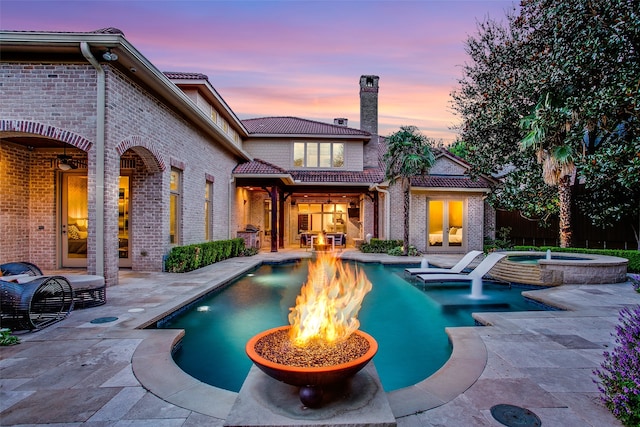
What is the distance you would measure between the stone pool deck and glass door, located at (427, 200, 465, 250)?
451 inches

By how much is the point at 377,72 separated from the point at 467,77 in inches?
236

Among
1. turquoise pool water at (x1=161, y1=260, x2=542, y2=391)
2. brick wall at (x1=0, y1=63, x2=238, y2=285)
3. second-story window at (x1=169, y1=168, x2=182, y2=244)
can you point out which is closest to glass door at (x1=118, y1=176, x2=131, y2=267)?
brick wall at (x1=0, y1=63, x2=238, y2=285)

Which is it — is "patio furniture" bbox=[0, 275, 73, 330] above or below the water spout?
above

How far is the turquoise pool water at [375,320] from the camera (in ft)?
13.5

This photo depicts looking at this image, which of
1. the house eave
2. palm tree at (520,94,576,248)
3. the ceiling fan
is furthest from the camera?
palm tree at (520,94,576,248)

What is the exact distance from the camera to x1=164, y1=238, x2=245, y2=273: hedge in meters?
9.04

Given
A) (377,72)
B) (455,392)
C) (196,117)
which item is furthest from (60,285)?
(377,72)

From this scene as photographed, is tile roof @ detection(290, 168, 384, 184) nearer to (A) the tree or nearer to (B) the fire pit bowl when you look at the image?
(A) the tree

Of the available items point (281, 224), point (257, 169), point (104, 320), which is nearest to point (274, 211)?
point (257, 169)

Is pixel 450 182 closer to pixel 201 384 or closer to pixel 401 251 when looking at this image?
pixel 401 251

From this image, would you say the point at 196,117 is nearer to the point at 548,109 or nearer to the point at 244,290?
the point at 244,290

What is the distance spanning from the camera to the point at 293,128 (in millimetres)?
19094

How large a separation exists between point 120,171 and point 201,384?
793cm

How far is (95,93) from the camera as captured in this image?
6.52 m
